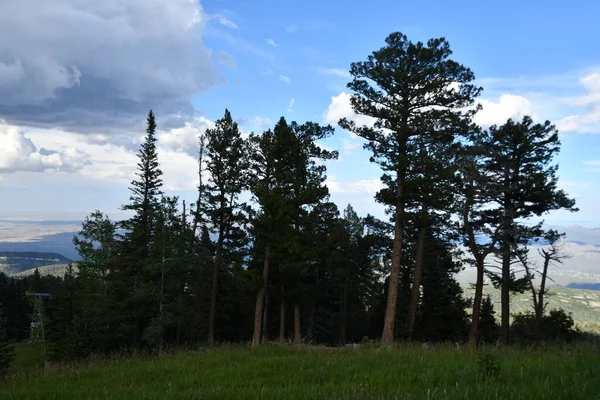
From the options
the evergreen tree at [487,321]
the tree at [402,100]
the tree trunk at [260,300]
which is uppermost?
the tree at [402,100]

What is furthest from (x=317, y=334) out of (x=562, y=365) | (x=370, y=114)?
(x=562, y=365)

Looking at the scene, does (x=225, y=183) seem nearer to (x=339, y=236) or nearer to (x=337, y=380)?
(x=339, y=236)

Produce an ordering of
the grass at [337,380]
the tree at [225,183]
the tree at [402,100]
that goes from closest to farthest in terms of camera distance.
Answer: the grass at [337,380] → the tree at [402,100] → the tree at [225,183]

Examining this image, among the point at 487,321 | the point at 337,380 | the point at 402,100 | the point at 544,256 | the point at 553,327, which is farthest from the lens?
the point at 487,321

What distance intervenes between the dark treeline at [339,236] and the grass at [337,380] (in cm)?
611

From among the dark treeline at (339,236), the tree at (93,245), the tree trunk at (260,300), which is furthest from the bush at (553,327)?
the tree at (93,245)

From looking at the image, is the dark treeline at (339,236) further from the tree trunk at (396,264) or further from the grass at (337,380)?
the grass at (337,380)

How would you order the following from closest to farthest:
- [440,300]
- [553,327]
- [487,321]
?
[553,327], [440,300], [487,321]

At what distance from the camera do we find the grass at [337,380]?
5.18 meters

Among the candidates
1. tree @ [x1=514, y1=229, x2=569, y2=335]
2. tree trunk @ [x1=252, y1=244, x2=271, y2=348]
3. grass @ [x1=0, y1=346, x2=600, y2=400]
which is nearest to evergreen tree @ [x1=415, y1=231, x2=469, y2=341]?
tree @ [x1=514, y1=229, x2=569, y2=335]

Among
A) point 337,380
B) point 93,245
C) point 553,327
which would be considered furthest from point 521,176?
point 93,245

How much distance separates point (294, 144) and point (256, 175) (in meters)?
3.90

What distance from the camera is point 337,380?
21.9 ft

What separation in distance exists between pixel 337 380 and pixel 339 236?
2853 cm
